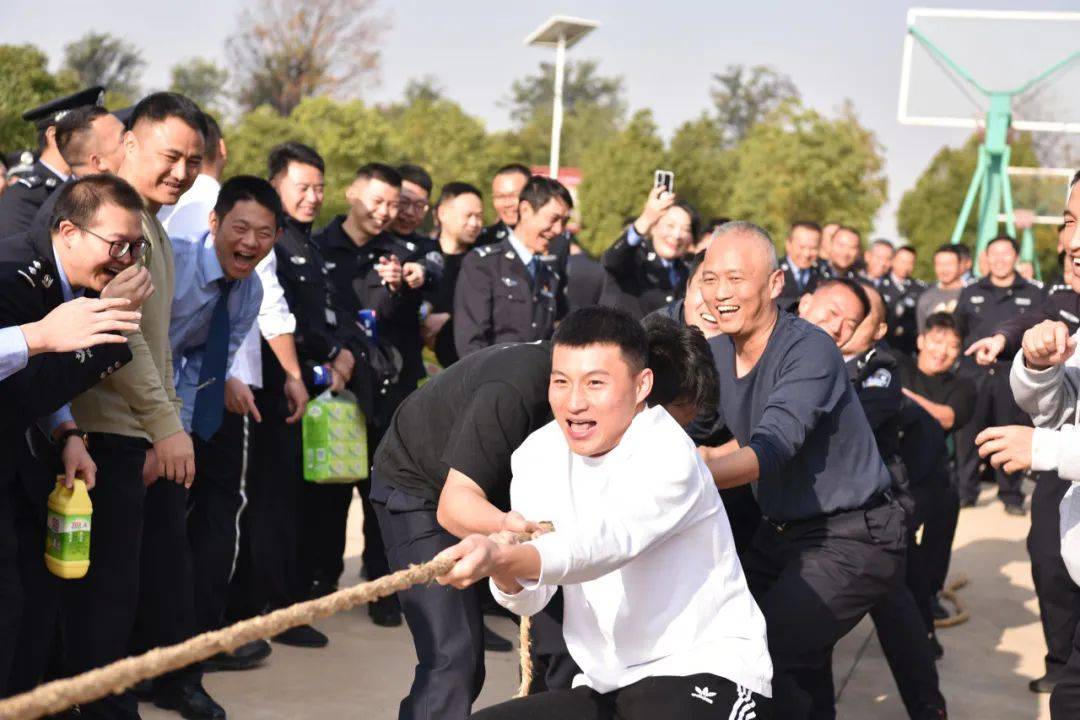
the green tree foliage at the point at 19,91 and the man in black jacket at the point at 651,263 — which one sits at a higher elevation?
the green tree foliage at the point at 19,91

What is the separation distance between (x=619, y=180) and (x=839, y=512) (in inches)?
908

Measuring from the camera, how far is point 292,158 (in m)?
6.07

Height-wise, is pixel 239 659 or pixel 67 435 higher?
pixel 67 435

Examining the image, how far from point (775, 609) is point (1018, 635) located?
11.7 feet

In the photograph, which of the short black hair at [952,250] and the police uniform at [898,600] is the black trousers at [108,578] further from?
the short black hair at [952,250]

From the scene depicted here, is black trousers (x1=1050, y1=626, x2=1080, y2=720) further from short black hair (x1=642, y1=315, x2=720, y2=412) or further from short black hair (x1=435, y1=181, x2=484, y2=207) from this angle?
short black hair (x1=435, y1=181, x2=484, y2=207)

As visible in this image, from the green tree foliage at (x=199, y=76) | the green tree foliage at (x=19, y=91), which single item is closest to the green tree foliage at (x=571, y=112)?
the green tree foliage at (x=199, y=76)

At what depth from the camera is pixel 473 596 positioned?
3.78 metres

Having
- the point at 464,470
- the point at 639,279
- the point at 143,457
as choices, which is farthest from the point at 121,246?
the point at 639,279

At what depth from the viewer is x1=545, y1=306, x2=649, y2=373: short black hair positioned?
302 centimetres

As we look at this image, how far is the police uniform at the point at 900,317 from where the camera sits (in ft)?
37.7

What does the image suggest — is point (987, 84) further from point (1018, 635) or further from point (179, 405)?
point (179, 405)

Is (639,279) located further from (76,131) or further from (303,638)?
(76,131)

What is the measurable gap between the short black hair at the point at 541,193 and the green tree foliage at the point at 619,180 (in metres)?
19.6
